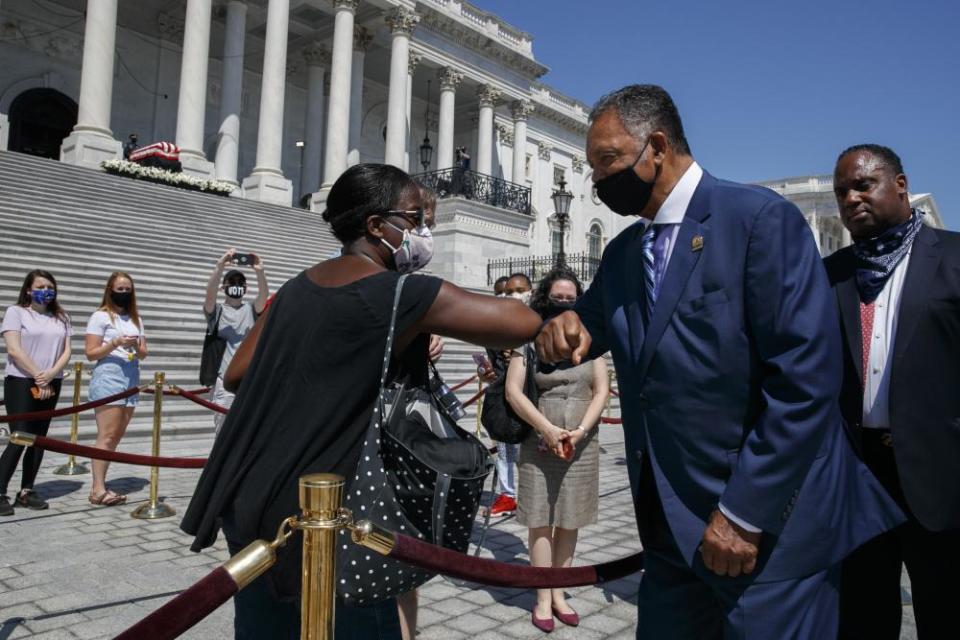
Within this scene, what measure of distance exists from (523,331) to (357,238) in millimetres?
632

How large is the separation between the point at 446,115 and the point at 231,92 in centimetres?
1007

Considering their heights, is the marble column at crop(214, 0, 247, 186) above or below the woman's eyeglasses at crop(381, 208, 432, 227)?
above

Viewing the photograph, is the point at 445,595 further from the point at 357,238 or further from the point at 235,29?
the point at 235,29

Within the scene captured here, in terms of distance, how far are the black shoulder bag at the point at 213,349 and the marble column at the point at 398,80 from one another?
71.4ft

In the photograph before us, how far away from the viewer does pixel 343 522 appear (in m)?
1.71

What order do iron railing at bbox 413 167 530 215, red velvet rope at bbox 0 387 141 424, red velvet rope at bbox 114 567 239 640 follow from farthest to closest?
Answer: iron railing at bbox 413 167 530 215 → red velvet rope at bbox 0 387 141 424 → red velvet rope at bbox 114 567 239 640

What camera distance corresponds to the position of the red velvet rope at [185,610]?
4.96 ft

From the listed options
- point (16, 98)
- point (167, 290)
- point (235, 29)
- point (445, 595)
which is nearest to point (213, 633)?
point (445, 595)

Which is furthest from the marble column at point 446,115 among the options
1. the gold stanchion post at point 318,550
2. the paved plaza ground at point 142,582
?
the gold stanchion post at point 318,550

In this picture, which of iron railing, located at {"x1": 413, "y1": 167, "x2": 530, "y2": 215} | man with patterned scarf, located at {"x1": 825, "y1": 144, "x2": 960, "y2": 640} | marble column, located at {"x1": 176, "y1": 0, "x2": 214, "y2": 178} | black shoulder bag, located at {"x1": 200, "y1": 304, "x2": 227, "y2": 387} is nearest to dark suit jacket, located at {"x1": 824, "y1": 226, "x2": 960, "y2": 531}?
man with patterned scarf, located at {"x1": 825, "y1": 144, "x2": 960, "y2": 640}

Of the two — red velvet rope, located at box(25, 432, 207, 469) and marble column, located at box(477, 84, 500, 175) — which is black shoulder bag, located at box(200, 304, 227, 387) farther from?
marble column, located at box(477, 84, 500, 175)

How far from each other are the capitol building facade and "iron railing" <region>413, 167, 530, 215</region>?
0.07 metres

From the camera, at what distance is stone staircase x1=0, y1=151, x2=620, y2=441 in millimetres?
10797

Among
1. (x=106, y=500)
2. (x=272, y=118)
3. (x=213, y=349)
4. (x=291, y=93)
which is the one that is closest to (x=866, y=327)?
(x=213, y=349)
